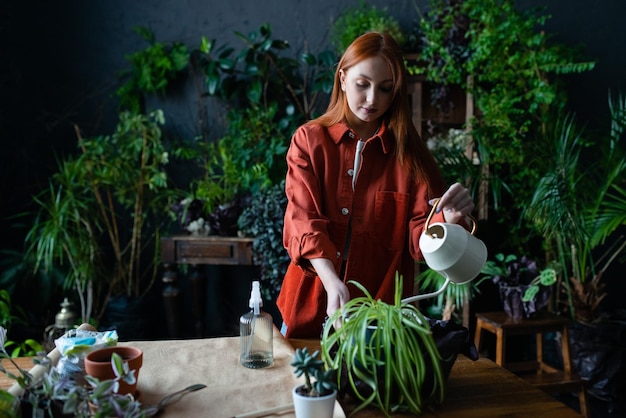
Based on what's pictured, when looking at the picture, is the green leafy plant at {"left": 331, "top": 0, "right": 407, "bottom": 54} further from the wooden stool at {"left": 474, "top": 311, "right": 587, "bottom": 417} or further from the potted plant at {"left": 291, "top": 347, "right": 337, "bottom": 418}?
the potted plant at {"left": 291, "top": 347, "right": 337, "bottom": 418}

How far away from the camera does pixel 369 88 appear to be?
1664 mm

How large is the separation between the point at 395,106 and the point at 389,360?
92 cm

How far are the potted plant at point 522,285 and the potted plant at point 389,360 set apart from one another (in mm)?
2029

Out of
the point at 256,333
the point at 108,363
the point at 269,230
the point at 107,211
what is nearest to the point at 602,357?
the point at 269,230

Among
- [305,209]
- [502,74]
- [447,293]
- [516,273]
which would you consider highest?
[502,74]

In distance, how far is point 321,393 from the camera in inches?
39.8

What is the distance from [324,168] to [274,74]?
2.51 meters

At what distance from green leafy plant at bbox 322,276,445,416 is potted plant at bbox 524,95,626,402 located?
2.06 meters

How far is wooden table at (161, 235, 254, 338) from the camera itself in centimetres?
366

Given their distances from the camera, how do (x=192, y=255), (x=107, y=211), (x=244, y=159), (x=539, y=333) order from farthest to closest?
(x=107, y=211) < (x=244, y=159) < (x=192, y=255) < (x=539, y=333)

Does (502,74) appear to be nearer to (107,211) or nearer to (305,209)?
(305,209)

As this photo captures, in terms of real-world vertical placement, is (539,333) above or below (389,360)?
below

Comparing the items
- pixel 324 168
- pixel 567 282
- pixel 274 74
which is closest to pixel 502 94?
pixel 567 282

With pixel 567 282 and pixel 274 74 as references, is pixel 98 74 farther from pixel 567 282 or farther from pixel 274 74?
pixel 567 282
